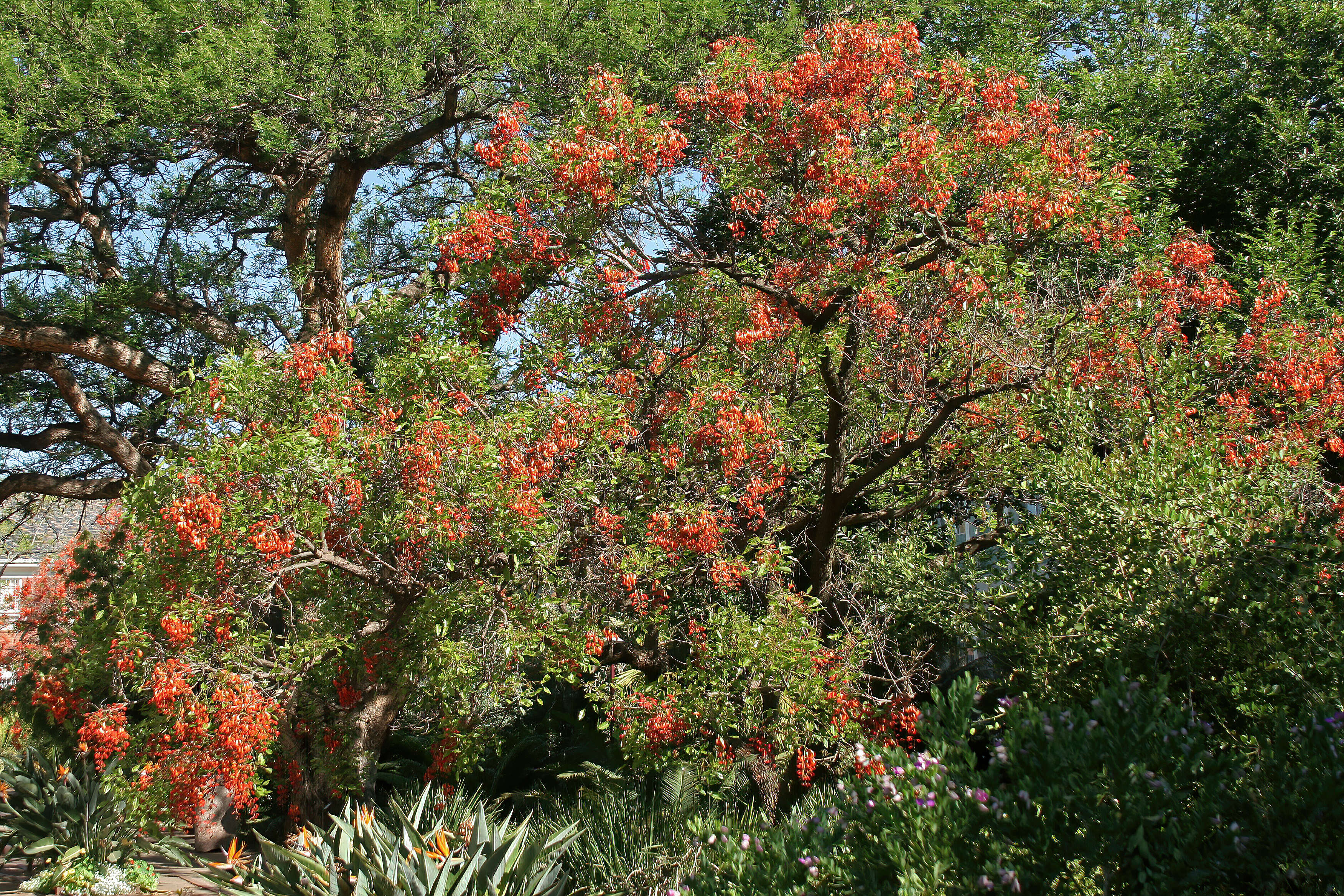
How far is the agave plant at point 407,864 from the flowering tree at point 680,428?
791mm

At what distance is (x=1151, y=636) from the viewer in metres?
4.73

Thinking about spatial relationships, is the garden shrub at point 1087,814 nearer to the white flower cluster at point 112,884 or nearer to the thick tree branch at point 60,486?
the white flower cluster at point 112,884

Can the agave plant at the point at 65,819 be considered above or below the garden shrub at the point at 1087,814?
below

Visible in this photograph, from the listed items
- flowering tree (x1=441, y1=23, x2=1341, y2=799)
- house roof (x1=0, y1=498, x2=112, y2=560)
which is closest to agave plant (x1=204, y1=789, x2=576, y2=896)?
flowering tree (x1=441, y1=23, x2=1341, y2=799)

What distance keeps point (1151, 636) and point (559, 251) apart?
5.35 meters

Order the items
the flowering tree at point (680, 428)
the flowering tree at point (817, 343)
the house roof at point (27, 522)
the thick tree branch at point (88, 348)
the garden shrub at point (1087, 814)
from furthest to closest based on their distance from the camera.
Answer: the house roof at point (27, 522) < the thick tree branch at point (88, 348) < the flowering tree at point (817, 343) < the flowering tree at point (680, 428) < the garden shrub at point (1087, 814)

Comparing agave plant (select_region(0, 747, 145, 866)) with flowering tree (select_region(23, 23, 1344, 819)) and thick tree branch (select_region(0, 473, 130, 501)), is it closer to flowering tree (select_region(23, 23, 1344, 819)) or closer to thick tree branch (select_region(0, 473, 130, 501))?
flowering tree (select_region(23, 23, 1344, 819))

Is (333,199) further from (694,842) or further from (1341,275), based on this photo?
(1341,275)

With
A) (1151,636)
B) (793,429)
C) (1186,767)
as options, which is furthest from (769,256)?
(1186,767)

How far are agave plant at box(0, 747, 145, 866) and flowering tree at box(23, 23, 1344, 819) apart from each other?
5.79 ft

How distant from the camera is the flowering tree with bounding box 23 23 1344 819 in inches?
251

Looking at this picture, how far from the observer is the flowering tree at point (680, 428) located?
6383 mm

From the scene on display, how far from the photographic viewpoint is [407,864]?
238 inches

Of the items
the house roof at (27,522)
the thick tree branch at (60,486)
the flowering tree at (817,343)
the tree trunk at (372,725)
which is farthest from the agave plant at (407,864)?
the house roof at (27,522)
